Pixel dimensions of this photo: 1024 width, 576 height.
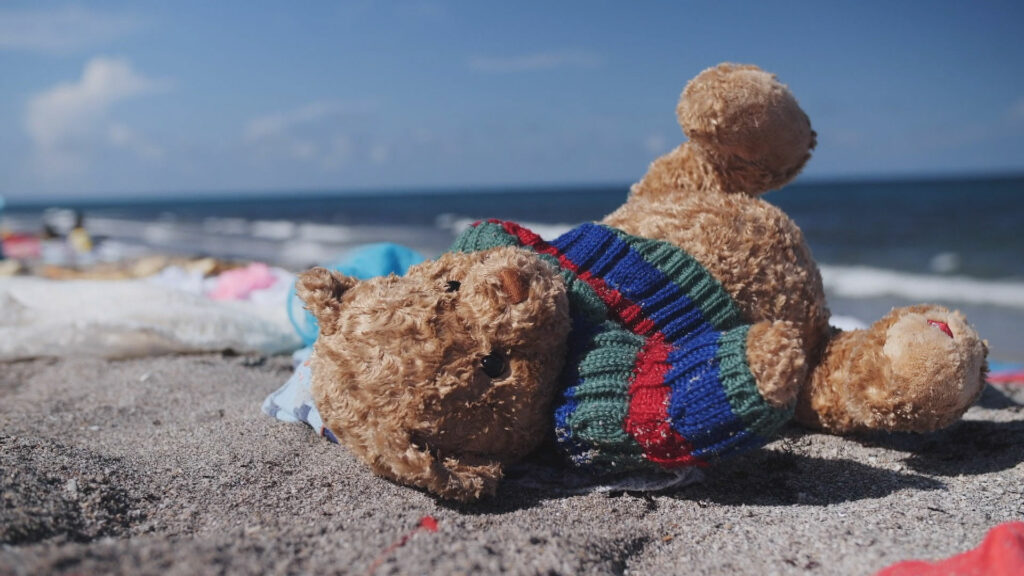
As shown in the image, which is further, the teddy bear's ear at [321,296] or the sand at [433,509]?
the teddy bear's ear at [321,296]

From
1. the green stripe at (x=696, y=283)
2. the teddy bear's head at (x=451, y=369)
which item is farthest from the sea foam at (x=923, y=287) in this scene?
the teddy bear's head at (x=451, y=369)

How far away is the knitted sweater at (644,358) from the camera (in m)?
1.70

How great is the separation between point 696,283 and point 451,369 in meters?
0.81

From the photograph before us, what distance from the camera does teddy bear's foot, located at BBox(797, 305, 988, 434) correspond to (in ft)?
6.13

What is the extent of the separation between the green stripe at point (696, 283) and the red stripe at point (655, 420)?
0.30 m

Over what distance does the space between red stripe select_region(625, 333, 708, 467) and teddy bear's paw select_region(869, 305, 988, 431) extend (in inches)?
22.6

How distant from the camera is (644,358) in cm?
189

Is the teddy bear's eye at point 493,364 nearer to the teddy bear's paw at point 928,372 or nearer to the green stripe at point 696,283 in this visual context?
the green stripe at point 696,283

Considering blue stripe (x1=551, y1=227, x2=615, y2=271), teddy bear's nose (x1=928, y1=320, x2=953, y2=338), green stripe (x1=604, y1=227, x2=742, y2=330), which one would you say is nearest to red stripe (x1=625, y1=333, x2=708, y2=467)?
green stripe (x1=604, y1=227, x2=742, y2=330)

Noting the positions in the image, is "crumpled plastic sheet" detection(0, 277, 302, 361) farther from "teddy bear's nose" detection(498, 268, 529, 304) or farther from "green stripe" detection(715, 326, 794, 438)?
"green stripe" detection(715, 326, 794, 438)

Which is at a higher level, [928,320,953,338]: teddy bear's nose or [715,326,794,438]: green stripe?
[928,320,953,338]: teddy bear's nose

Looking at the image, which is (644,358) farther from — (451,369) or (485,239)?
(485,239)

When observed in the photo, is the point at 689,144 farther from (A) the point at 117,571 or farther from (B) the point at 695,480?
(A) the point at 117,571

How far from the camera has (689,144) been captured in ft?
8.73
